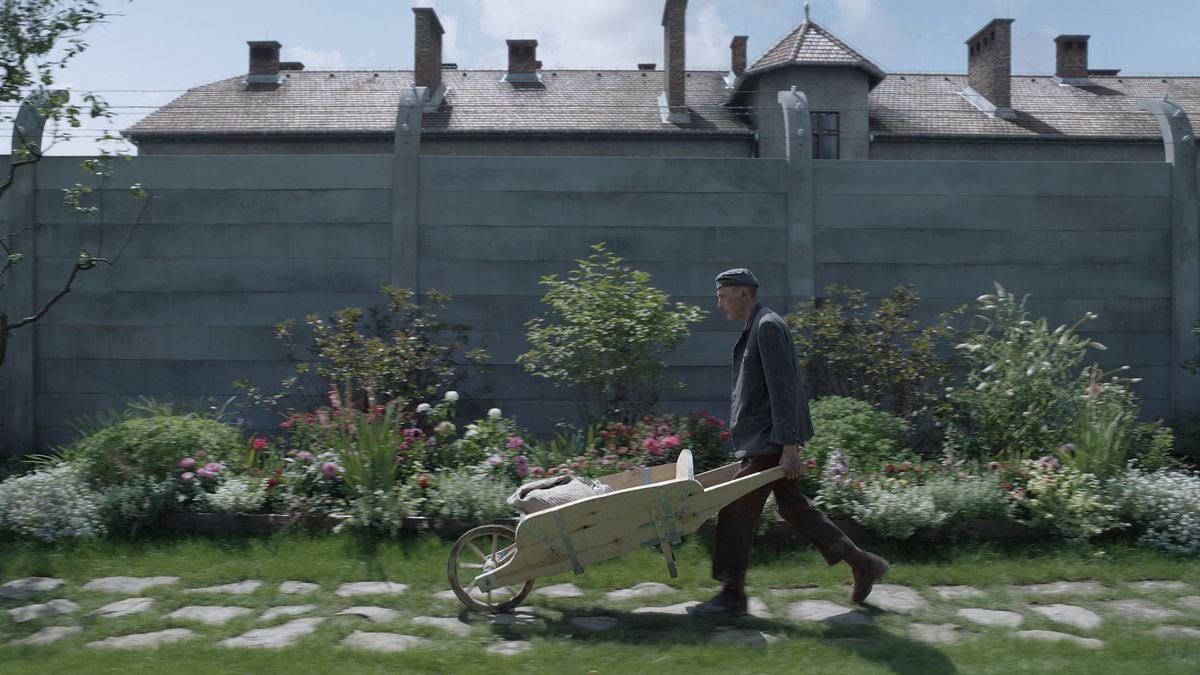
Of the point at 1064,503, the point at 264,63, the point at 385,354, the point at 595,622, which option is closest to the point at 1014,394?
the point at 1064,503

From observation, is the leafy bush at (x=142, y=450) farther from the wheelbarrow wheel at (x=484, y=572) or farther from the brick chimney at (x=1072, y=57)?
the brick chimney at (x=1072, y=57)

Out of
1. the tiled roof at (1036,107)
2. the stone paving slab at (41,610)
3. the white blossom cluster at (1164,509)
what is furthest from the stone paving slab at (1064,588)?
the tiled roof at (1036,107)

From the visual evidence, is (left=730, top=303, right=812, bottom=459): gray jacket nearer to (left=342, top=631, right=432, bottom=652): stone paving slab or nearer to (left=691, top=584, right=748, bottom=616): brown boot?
(left=691, top=584, right=748, bottom=616): brown boot

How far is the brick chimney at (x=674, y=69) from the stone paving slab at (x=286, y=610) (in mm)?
20843

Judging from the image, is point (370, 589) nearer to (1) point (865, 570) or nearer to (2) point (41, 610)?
(2) point (41, 610)

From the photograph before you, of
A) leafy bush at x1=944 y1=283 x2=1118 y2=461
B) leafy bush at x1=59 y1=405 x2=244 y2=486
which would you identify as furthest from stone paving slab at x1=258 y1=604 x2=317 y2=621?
leafy bush at x1=944 y1=283 x2=1118 y2=461

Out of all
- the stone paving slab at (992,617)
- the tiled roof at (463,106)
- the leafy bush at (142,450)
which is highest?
the tiled roof at (463,106)

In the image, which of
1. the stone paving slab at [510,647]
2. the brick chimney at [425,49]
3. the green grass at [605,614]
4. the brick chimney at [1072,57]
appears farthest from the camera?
the brick chimney at [1072,57]

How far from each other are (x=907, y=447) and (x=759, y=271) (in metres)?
2.11

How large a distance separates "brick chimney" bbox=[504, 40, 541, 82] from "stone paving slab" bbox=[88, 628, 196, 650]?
25364 mm

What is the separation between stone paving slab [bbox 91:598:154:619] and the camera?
215 inches

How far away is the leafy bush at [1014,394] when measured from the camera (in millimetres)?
7578

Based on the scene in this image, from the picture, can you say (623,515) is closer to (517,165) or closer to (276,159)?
(517,165)

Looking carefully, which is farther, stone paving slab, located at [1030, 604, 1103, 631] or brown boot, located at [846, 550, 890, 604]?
brown boot, located at [846, 550, 890, 604]
